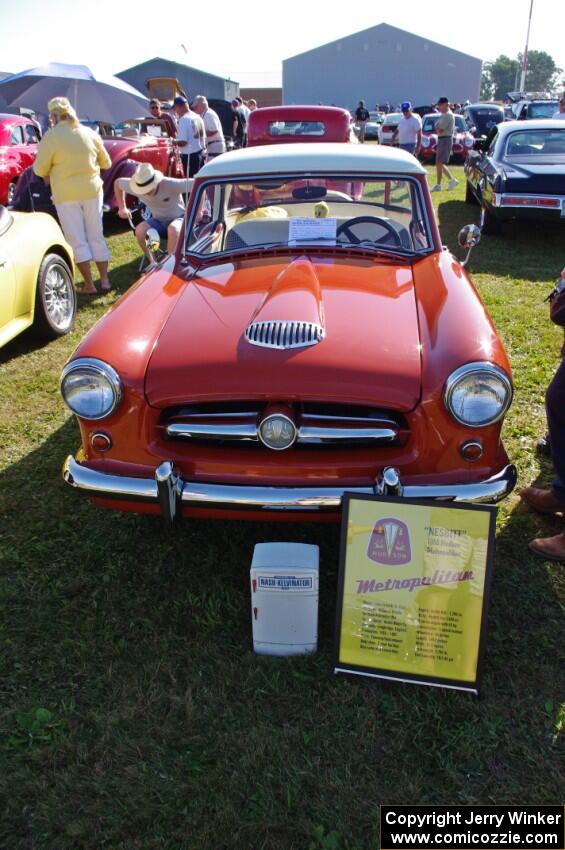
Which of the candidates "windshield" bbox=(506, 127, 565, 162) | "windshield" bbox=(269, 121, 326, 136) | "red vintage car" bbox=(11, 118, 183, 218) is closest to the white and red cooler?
"red vintage car" bbox=(11, 118, 183, 218)

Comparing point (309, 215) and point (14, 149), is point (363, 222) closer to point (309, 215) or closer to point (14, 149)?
point (309, 215)

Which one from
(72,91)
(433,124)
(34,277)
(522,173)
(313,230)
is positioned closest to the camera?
(313,230)

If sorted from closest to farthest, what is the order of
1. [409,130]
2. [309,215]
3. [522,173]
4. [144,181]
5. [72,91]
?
[309,215] → [144,181] → [522,173] → [72,91] → [409,130]

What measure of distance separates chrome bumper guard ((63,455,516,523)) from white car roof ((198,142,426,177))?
1956 millimetres

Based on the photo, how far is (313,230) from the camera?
363 centimetres

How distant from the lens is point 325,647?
2502mm

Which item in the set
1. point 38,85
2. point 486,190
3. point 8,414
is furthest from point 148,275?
point 38,85

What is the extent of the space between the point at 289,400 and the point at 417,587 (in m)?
0.82

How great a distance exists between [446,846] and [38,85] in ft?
33.6

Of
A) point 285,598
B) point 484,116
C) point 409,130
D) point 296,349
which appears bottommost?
point 285,598

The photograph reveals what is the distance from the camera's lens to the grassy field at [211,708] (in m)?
1.94

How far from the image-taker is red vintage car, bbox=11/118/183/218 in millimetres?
8922

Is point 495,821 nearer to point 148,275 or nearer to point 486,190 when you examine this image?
point 148,275

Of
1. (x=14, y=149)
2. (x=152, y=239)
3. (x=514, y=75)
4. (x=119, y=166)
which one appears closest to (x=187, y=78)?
(x=14, y=149)
